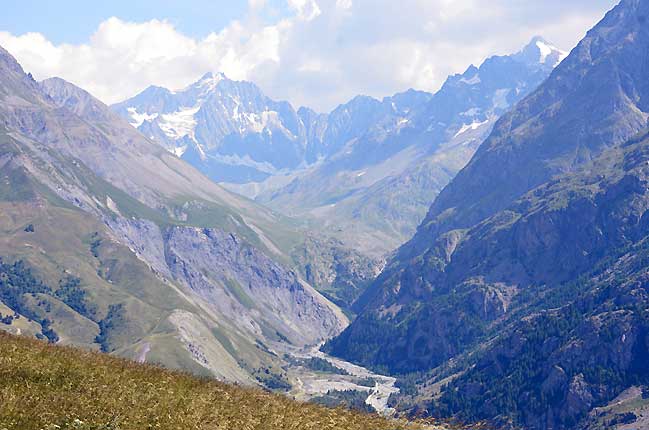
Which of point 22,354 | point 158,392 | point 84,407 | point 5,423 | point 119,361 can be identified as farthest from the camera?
point 119,361

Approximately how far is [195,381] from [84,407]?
281 inches

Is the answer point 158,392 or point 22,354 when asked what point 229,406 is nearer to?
point 158,392

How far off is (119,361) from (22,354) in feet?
14.4

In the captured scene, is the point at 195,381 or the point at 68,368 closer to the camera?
the point at 68,368

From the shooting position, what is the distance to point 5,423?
22375mm

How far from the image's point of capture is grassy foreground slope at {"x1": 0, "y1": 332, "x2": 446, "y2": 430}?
23750mm

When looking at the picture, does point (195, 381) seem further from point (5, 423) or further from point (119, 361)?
point (5, 423)

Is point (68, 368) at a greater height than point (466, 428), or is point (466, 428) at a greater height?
point (68, 368)

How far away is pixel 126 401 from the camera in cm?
2566

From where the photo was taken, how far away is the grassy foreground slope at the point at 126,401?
23750mm

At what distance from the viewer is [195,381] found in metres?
31.1

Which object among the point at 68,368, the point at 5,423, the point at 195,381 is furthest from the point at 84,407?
the point at 195,381

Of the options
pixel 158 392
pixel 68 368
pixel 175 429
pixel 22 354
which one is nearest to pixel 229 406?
pixel 158 392

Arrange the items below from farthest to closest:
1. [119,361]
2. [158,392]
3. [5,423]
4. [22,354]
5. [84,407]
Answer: [119,361]
[22,354]
[158,392]
[84,407]
[5,423]
